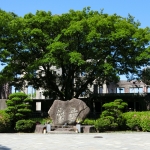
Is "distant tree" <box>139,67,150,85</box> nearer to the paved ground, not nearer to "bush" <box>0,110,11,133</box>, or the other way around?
the paved ground

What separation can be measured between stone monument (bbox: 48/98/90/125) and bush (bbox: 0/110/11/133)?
2.81m

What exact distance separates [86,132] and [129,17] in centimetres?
1303

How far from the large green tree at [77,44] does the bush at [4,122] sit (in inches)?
193

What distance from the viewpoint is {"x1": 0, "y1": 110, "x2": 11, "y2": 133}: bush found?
58.8 feet

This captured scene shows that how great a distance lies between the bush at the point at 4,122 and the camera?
17.9m

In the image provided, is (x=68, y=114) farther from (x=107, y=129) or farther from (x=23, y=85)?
(x=23, y=85)

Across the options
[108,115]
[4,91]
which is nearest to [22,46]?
[108,115]

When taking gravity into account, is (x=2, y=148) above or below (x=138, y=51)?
below


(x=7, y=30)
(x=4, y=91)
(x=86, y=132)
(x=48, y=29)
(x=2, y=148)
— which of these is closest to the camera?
(x=2, y=148)

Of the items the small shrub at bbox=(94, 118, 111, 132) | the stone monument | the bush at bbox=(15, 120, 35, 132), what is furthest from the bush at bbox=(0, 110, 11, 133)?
the small shrub at bbox=(94, 118, 111, 132)

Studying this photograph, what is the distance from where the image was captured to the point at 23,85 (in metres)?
27.1

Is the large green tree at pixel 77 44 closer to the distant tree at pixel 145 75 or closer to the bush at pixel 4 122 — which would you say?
the distant tree at pixel 145 75

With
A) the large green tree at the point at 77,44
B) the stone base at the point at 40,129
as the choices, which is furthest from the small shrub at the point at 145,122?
the stone base at the point at 40,129

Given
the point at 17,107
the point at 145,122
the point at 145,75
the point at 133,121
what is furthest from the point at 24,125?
the point at 145,75
